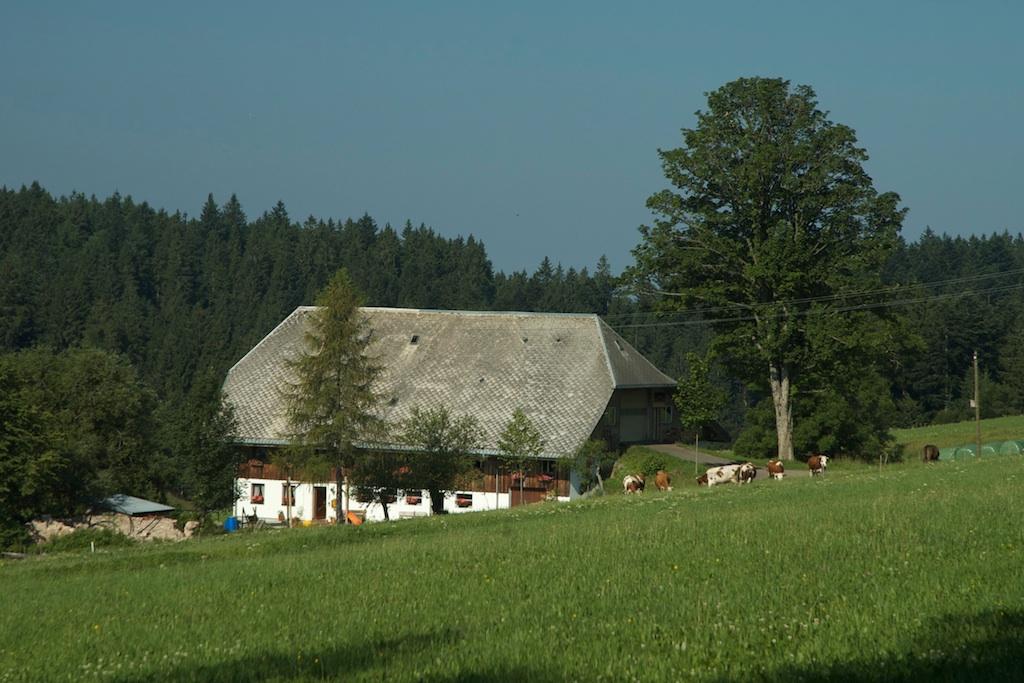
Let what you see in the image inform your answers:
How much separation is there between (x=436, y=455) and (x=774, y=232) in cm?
1729

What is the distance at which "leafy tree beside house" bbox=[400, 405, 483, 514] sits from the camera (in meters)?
53.9

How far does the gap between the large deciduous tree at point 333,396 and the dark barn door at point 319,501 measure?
762 cm

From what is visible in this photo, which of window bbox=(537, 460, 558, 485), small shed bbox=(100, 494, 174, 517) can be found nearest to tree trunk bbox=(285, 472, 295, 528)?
small shed bbox=(100, 494, 174, 517)

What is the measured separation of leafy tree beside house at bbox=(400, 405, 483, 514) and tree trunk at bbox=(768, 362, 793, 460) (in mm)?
13451

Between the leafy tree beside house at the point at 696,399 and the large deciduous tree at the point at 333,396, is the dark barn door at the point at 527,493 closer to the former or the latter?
the large deciduous tree at the point at 333,396

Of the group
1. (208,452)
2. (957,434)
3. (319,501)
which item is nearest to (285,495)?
(319,501)

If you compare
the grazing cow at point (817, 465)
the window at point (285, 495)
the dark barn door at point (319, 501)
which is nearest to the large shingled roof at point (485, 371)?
the window at point (285, 495)

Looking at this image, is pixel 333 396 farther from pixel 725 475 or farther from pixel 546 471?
pixel 725 475

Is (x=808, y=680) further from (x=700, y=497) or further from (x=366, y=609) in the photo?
(x=700, y=497)

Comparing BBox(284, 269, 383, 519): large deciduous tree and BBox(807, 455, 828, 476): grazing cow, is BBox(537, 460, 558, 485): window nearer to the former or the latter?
BBox(284, 269, 383, 519): large deciduous tree

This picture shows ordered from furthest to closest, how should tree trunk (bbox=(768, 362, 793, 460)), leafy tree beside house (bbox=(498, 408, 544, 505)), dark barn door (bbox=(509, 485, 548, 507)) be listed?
dark barn door (bbox=(509, 485, 548, 507)), leafy tree beside house (bbox=(498, 408, 544, 505)), tree trunk (bbox=(768, 362, 793, 460))

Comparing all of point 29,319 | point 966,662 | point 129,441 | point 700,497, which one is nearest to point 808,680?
point 966,662

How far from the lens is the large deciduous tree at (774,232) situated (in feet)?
183

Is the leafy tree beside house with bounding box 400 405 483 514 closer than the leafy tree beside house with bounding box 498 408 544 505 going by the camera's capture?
Yes
